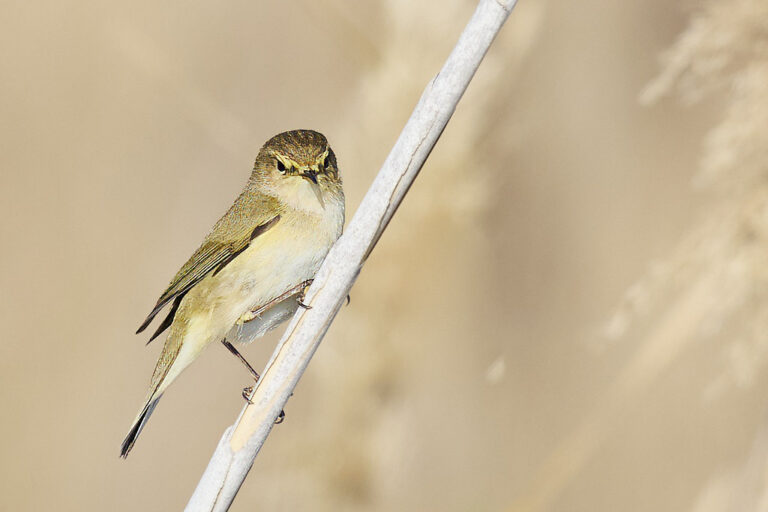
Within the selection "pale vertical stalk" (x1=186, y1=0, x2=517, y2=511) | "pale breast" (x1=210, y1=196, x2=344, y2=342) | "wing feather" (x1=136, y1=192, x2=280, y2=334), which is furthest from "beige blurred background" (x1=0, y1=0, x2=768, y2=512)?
"pale vertical stalk" (x1=186, y1=0, x2=517, y2=511)

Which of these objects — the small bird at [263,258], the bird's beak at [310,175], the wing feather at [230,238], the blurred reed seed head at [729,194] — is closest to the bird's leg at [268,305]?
the small bird at [263,258]

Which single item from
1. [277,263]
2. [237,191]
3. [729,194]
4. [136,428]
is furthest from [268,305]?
[729,194]

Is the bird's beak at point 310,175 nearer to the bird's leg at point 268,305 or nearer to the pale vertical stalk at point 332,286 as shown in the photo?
the bird's leg at point 268,305

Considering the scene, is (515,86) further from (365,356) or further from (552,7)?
(365,356)

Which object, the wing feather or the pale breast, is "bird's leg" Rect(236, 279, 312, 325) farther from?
the wing feather

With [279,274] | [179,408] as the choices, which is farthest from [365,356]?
[179,408]

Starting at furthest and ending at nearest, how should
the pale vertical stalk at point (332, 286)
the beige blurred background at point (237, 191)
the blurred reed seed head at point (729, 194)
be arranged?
the beige blurred background at point (237, 191) → the blurred reed seed head at point (729, 194) → the pale vertical stalk at point (332, 286)
